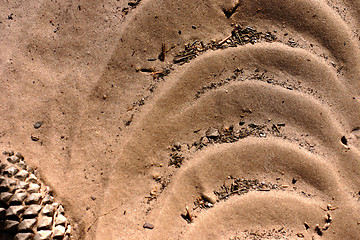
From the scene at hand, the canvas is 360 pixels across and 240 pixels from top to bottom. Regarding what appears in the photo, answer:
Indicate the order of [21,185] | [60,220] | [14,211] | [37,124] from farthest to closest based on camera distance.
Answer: [37,124] → [60,220] → [21,185] → [14,211]

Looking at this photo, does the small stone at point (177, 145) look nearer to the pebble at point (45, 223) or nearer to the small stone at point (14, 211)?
the pebble at point (45, 223)

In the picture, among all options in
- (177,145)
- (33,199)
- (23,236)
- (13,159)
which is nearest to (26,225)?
(23,236)

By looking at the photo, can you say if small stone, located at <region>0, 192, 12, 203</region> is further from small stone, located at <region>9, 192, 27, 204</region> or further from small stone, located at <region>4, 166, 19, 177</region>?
small stone, located at <region>4, 166, 19, 177</region>

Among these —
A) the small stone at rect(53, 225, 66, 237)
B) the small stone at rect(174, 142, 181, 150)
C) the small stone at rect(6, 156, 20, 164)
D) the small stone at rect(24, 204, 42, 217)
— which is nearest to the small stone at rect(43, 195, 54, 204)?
the small stone at rect(24, 204, 42, 217)

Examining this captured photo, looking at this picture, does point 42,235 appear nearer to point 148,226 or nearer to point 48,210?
point 48,210

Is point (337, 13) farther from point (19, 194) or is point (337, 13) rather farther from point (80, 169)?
point (19, 194)

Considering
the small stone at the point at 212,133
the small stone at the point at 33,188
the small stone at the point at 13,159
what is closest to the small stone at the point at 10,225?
the small stone at the point at 33,188

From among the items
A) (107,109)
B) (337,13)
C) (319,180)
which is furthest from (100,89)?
(337,13)
